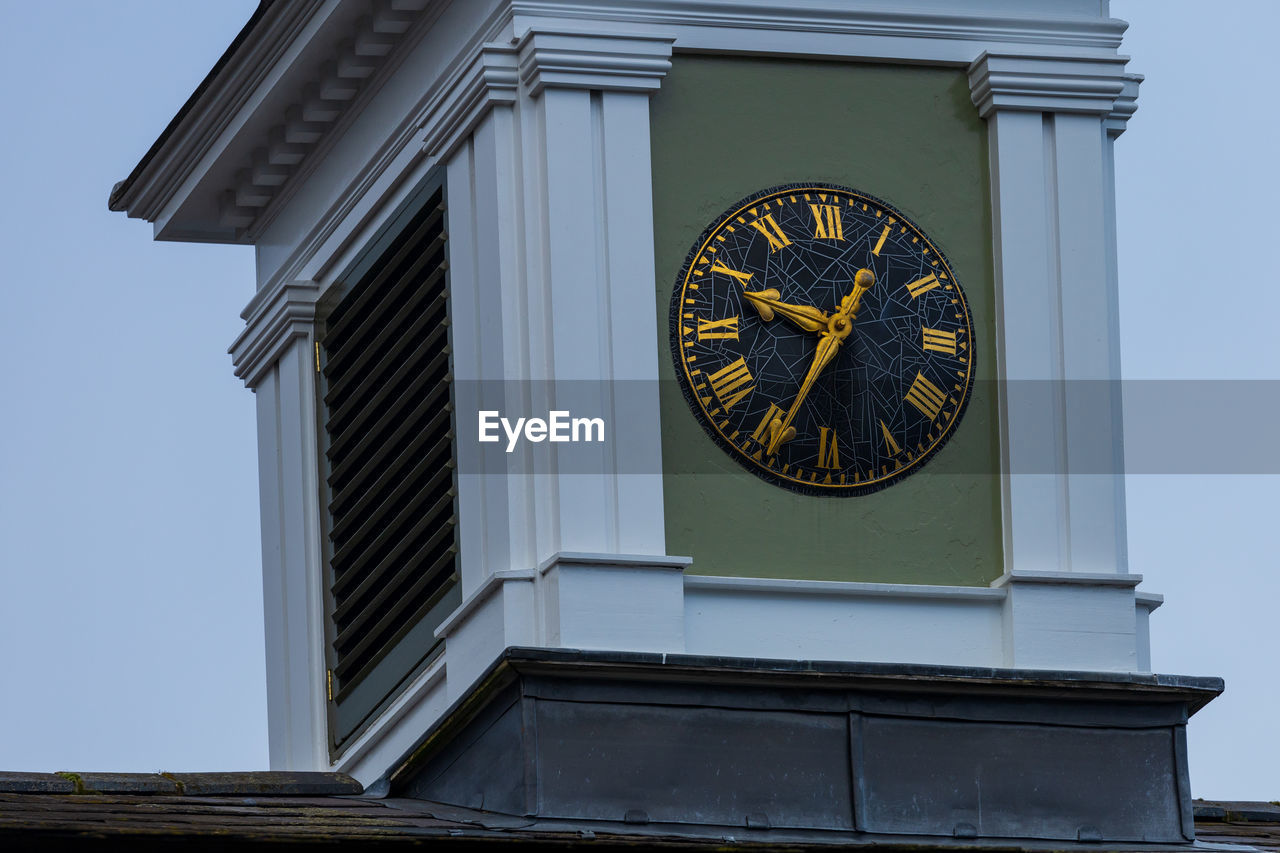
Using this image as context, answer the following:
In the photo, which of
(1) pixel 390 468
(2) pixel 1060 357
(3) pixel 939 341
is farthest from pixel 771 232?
(1) pixel 390 468

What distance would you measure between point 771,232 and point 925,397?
1.13 meters

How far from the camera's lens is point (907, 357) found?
2105 cm

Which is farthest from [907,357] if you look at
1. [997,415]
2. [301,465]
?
[301,465]

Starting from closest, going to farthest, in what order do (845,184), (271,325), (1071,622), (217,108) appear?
(1071,622)
(845,184)
(217,108)
(271,325)

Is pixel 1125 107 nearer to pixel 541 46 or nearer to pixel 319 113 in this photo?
pixel 541 46

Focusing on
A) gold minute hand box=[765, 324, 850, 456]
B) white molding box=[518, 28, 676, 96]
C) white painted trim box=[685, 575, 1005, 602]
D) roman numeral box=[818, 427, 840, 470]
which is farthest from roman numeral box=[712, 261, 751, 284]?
white painted trim box=[685, 575, 1005, 602]

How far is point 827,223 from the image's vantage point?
69.4 ft

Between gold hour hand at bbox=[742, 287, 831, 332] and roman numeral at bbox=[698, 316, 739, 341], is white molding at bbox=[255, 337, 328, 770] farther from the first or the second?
gold hour hand at bbox=[742, 287, 831, 332]

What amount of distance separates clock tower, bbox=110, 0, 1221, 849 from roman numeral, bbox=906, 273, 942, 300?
3 cm

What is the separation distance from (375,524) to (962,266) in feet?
11.5

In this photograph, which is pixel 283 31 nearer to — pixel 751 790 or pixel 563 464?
pixel 563 464

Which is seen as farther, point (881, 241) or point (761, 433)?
point (881, 241)

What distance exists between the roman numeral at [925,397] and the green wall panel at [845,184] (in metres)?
0.17

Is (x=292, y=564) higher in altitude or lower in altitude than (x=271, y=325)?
lower
